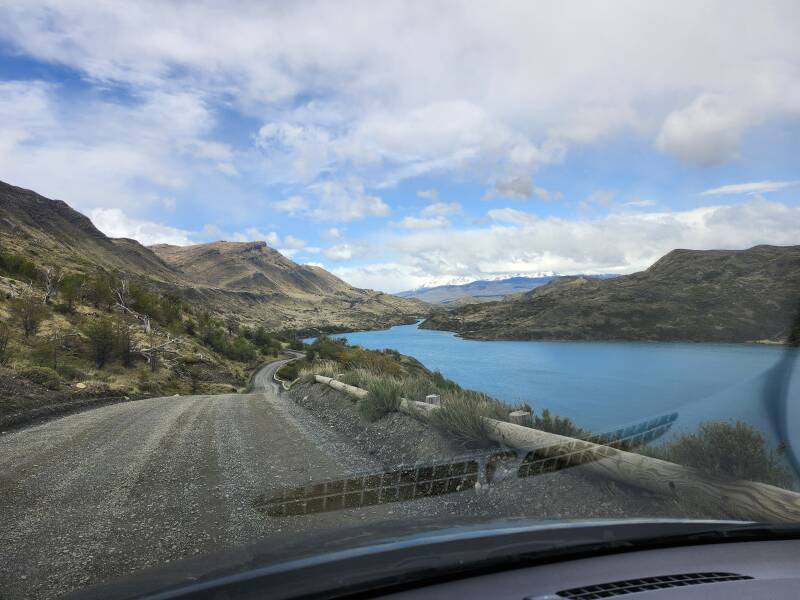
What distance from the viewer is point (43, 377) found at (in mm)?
15141

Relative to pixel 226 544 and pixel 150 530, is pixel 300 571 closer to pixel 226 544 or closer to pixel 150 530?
pixel 226 544

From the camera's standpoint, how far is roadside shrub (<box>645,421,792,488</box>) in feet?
13.6

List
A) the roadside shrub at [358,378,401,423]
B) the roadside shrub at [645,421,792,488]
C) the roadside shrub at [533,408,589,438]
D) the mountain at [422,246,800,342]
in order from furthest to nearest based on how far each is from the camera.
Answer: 1. the mountain at [422,246,800,342]
2. the roadside shrub at [358,378,401,423]
3. the roadside shrub at [533,408,589,438]
4. the roadside shrub at [645,421,792,488]

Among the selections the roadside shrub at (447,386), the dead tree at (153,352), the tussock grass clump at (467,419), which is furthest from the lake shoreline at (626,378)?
the dead tree at (153,352)

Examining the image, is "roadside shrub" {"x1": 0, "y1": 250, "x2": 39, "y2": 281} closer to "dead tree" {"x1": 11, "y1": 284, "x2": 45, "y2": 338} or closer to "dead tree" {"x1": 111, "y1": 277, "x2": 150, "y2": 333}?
"dead tree" {"x1": 111, "y1": 277, "x2": 150, "y2": 333}

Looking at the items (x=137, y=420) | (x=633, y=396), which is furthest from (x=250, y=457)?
(x=633, y=396)

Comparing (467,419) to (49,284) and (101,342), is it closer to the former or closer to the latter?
(101,342)

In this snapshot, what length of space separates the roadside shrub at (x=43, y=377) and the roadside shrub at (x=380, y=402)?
34.9 feet

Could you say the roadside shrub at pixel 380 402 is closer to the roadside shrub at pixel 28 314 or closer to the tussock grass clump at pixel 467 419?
the tussock grass clump at pixel 467 419

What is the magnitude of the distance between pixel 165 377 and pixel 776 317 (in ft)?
94.6

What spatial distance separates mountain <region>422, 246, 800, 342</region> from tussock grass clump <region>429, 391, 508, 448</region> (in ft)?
16.2

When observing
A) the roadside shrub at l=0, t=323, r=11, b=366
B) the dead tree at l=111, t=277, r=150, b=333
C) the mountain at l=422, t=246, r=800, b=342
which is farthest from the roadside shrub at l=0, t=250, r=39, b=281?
the mountain at l=422, t=246, r=800, b=342

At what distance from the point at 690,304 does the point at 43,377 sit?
26.8 metres

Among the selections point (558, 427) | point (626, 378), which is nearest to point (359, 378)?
point (558, 427)
